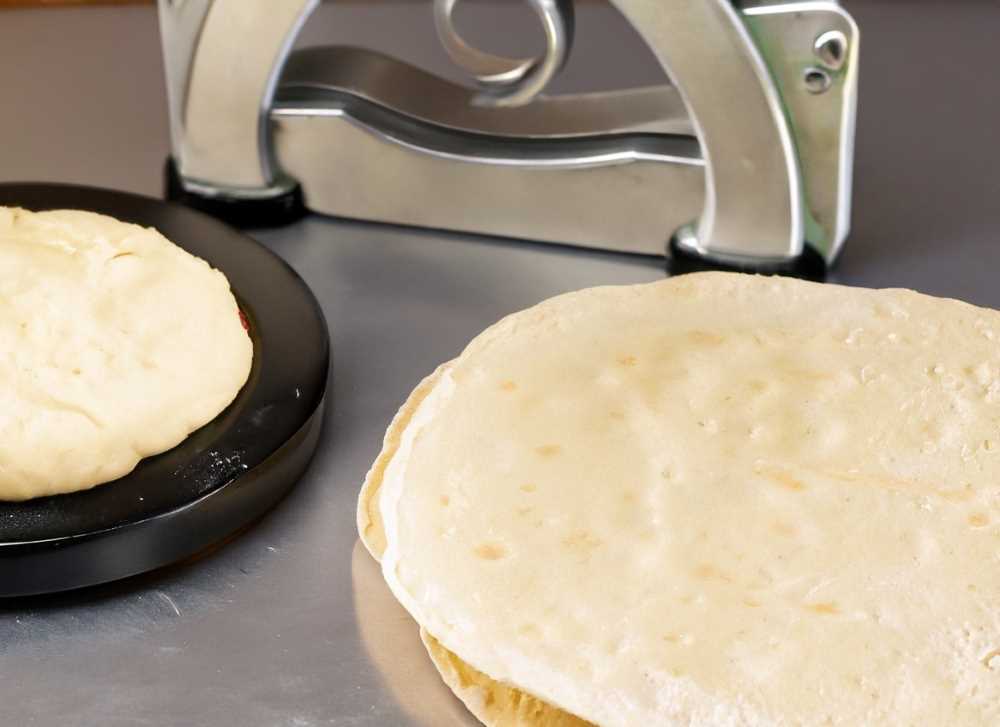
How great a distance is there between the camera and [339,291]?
1.29m

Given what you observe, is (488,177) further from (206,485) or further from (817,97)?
(206,485)

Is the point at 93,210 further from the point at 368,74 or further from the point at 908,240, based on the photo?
the point at 908,240

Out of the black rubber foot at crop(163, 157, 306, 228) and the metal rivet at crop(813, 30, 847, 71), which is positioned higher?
the metal rivet at crop(813, 30, 847, 71)

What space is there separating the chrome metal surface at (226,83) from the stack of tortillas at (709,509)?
0.44 metres

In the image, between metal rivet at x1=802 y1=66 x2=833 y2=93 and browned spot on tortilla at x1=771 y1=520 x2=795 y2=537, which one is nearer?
browned spot on tortilla at x1=771 y1=520 x2=795 y2=537

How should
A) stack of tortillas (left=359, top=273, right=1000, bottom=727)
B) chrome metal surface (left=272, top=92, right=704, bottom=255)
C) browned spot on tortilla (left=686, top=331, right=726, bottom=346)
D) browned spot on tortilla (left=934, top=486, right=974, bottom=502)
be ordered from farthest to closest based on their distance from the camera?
chrome metal surface (left=272, top=92, right=704, bottom=255) → browned spot on tortilla (left=686, top=331, right=726, bottom=346) → browned spot on tortilla (left=934, top=486, right=974, bottom=502) → stack of tortillas (left=359, top=273, right=1000, bottom=727)

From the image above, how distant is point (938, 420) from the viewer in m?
0.93

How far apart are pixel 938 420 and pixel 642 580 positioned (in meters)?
0.27

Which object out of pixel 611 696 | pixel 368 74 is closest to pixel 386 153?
pixel 368 74

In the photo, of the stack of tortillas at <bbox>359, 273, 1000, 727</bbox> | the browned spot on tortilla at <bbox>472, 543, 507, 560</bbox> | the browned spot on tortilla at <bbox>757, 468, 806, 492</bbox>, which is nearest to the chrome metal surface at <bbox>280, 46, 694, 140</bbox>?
the stack of tortillas at <bbox>359, 273, 1000, 727</bbox>

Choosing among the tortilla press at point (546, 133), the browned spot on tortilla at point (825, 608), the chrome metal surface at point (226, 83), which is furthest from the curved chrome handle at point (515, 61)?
the browned spot on tortilla at point (825, 608)

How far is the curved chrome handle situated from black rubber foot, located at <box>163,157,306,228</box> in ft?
0.74

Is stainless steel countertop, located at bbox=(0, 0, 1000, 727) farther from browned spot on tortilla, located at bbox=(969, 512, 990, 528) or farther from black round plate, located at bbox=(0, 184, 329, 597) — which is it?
browned spot on tortilla, located at bbox=(969, 512, 990, 528)

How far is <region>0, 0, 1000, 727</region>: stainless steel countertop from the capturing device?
34.1 inches
